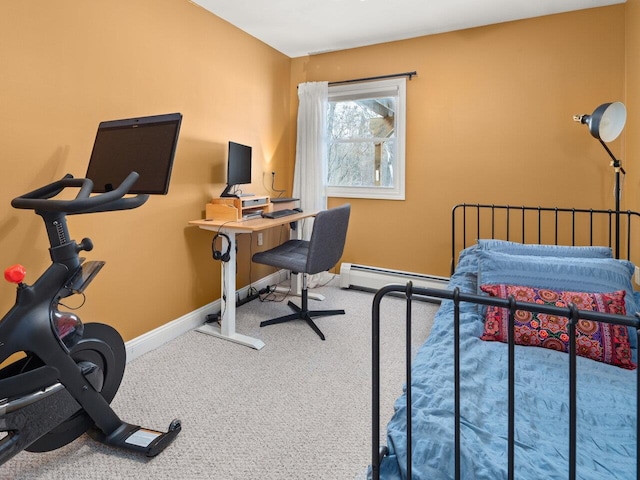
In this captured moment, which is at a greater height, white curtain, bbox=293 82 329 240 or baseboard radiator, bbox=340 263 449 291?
white curtain, bbox=293 82 329 240

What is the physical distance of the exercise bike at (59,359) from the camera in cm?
133

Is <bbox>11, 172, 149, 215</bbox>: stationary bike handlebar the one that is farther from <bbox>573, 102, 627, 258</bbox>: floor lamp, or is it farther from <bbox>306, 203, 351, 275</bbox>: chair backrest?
<bbox>573, 102, 627, 258</bbox>: floor lamp

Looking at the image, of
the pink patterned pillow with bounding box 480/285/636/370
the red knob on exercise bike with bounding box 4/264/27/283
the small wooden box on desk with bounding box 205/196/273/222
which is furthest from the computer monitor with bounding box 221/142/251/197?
the pink patterned pillow with bounding box 480/285/636/370

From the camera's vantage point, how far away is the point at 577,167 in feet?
9.70

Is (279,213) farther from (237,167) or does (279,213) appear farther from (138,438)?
(138,438)

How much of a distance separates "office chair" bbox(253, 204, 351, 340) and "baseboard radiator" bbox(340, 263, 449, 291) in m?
0.70

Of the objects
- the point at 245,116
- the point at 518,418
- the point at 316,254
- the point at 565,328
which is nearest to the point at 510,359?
the point at 518,418

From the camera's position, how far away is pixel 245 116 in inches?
133

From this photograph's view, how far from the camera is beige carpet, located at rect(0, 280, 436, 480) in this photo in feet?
5.10

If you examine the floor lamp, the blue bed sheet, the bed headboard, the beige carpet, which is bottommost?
the beige carpet

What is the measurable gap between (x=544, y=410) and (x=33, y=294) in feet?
5.80

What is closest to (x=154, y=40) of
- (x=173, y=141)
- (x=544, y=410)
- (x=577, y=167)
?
(x=173, y=141)

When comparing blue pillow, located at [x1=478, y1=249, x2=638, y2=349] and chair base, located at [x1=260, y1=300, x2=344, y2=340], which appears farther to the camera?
chair base, located at [x1=260, y1=300, x2=344, y2=340]

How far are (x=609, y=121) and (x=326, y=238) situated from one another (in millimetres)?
1906
